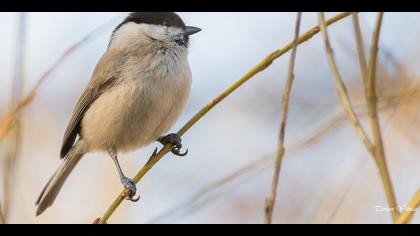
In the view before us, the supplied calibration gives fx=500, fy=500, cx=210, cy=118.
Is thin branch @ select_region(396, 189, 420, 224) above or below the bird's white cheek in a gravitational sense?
below

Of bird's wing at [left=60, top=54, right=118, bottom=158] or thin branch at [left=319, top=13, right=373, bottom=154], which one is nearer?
thin branch at [left=319, top=13, right=373, bottom=154]

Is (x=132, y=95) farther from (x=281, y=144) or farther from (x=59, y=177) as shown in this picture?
(x=281, y=144)

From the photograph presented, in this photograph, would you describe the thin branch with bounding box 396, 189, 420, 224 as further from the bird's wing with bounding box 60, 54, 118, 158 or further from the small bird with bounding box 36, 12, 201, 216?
the bird's wing with bounding box 60, 54, 118, 158

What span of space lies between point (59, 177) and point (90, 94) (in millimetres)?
536

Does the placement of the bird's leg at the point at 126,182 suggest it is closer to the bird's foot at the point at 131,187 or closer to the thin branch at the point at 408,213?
the bird's foot at the point at 131,187

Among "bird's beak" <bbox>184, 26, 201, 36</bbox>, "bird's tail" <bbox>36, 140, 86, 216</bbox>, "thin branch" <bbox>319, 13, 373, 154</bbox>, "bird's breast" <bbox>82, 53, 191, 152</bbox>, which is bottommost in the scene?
"bird's tail" <bbox>36, 140, 86, 216</bbox>

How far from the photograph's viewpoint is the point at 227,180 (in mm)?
1655

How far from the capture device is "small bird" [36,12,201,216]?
266cm

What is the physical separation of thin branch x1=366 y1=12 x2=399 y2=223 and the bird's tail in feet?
7.38

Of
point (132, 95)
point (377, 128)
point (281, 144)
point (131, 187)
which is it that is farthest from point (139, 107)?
point (377, 128)

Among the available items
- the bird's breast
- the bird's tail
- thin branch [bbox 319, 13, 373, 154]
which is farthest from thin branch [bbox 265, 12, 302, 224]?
the bird's tail

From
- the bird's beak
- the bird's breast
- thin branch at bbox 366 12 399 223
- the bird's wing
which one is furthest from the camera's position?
the bird's wing

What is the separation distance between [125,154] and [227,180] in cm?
151

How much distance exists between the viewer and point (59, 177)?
3018 millimetres
